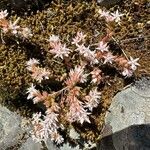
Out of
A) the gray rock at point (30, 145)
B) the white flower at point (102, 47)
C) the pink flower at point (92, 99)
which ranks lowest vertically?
the gray rock at point (30, 145)

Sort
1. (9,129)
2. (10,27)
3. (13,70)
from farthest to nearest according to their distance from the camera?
(9,129) < (13,70) < (10,27)

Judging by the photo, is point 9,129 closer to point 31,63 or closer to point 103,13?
point 31,63

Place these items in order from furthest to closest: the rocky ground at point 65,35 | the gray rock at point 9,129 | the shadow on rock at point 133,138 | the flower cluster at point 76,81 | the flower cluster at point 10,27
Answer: the gray rock at point 9,129 → the rocky ground at point 65,35 → the flower cluster at point 10,27 → the flower cluster at point 76,81 → the shadow on rock at point 133,138

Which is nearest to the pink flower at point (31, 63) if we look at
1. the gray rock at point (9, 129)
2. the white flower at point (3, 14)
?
the white flower at point (3, 14)

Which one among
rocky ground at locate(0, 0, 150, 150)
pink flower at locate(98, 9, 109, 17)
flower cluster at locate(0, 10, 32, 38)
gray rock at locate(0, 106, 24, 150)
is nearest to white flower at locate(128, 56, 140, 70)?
rocky ground at locate(0, 0, 150, 150)

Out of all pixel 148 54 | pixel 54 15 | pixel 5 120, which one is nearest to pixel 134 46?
pixel 148 54

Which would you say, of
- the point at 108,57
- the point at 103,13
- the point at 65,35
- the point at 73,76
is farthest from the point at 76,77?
the point at 103,13

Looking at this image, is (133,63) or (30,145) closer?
(133,63)

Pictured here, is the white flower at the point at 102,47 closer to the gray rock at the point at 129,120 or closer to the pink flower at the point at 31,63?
the gray rock at the point at 129,120

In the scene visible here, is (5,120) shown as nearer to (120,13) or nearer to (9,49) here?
(9,49)

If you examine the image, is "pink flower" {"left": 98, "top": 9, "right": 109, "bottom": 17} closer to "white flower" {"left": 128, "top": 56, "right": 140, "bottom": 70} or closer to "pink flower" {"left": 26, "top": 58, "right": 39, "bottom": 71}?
"white flower" {"left": 128, "top": 56, "right": 140, "bottom": 70}
